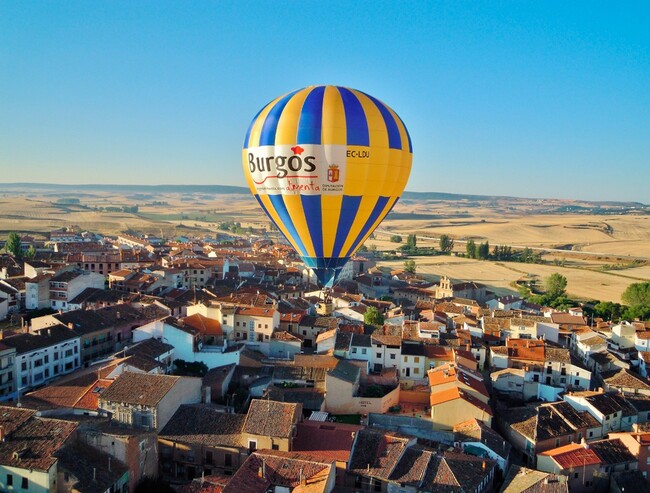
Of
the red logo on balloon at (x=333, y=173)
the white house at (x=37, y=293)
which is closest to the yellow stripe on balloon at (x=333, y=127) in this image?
the red logo on balloon at (x=333, y=173)

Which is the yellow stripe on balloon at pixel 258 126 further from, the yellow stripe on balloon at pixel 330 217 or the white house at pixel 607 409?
the white house at pixel 607 409

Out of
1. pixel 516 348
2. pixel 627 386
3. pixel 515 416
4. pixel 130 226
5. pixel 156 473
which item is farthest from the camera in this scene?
pixel 130 226

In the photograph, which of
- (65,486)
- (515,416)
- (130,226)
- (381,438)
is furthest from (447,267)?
(130,226)

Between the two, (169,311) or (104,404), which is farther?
(169,311)

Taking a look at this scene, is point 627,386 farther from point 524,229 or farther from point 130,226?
point 524,229

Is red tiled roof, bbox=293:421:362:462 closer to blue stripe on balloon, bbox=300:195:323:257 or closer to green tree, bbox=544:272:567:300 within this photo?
blue stripe on balloon, bbox=300:195:323:257
